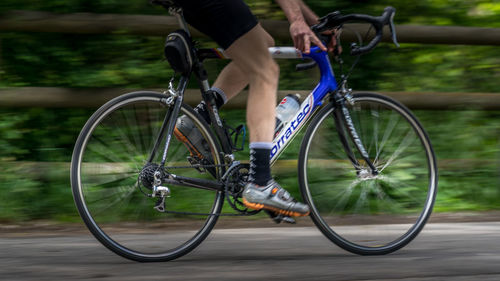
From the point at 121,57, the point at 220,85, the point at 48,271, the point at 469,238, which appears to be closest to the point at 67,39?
the point at 121,57

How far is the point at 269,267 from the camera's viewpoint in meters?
3.13

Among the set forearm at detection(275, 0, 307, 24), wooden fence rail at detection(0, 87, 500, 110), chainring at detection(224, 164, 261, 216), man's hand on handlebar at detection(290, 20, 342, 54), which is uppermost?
Answer: forearm at detection(275, 0, 307, 24)

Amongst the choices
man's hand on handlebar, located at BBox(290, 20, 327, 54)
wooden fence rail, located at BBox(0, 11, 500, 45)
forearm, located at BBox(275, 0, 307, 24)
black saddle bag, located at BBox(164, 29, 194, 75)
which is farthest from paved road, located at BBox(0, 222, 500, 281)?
wooden fence rail, located at BBox(0, 11, 500, 45)

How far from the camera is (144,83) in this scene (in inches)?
187

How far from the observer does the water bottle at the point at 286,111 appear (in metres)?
3.43

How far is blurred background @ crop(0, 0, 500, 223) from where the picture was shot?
4.32 meters

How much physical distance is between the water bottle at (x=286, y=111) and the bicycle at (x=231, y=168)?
1.2 inches

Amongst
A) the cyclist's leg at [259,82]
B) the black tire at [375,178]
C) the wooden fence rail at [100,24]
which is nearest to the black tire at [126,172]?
the cyclist's leg at [259,82]

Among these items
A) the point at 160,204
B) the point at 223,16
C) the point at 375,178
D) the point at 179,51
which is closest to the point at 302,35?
the point at 223,16

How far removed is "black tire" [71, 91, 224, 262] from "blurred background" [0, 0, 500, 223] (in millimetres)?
957

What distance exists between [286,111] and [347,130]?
0.38 metres

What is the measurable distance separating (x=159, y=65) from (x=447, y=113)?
7.88 ft

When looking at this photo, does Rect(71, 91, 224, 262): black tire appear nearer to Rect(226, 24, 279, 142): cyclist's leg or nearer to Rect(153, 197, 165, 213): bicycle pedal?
Rect(153, 197, 165, 213): bicycle pedal

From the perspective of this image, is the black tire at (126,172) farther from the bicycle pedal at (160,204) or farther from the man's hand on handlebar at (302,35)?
the man's hand on handlebar at (302,35)
